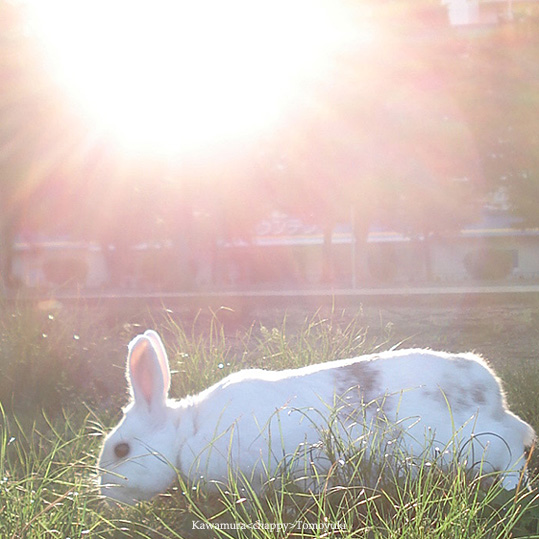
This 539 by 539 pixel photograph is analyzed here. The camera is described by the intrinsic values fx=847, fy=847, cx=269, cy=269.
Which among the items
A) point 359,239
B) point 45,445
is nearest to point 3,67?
point 359,239

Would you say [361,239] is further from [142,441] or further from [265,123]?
[142,441]

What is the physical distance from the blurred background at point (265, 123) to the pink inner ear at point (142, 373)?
445 inches

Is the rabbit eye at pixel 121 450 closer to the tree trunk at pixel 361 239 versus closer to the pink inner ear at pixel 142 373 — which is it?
the pink inner ear at pixel 142 373

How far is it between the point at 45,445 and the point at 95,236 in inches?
685

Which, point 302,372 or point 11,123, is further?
point 11,123

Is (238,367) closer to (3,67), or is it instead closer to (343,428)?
(343,428)

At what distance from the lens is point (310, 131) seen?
18312mm

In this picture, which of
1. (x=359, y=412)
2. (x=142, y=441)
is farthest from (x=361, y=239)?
(x=142, y=441)

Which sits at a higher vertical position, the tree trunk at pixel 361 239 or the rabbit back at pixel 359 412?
the rabbit back at pixel 359 412

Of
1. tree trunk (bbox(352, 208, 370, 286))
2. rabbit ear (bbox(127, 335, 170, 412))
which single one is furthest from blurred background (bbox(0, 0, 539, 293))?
rabbit ear (bbox(127, 335, 170, 412))

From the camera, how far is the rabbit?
137 inches

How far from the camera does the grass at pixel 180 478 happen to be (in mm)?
2906

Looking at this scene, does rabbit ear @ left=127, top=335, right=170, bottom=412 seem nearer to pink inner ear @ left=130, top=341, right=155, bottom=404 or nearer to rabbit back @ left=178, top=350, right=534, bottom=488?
pink inner ear @ left=130, top=341, right=155, bottom=404

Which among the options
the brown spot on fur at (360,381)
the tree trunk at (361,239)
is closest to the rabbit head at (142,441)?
the brown spot on fur at (360,381)
